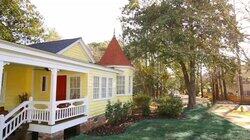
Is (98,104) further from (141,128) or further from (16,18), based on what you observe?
(16,18)

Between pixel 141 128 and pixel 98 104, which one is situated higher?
pixel 98 104

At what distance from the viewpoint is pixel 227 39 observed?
12672 mm

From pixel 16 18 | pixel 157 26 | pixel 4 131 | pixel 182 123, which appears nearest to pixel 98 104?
pixel 182 123

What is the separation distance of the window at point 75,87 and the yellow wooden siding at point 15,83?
268 cm

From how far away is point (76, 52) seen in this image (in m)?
20.5

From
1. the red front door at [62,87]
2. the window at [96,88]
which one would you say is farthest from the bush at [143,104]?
the red front door at [62,87]

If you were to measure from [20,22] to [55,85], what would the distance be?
20772 millimetres

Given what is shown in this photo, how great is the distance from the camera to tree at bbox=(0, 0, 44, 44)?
28030 mm

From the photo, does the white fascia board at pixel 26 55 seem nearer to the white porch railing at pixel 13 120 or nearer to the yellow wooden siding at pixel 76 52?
the white porch railing at pixel 13 120

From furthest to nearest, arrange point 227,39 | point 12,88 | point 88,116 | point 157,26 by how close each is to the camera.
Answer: point 157,26
point 88,116
point 12,88
point 227,39

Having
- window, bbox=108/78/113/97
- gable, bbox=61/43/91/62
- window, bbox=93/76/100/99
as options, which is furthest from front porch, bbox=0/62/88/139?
window, bbox=108/78/113/97

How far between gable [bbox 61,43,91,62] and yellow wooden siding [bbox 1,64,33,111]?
337 cm

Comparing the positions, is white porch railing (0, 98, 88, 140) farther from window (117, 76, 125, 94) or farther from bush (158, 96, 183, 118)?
window (117, 76, 125, 94)

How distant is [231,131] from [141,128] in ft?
16.5
